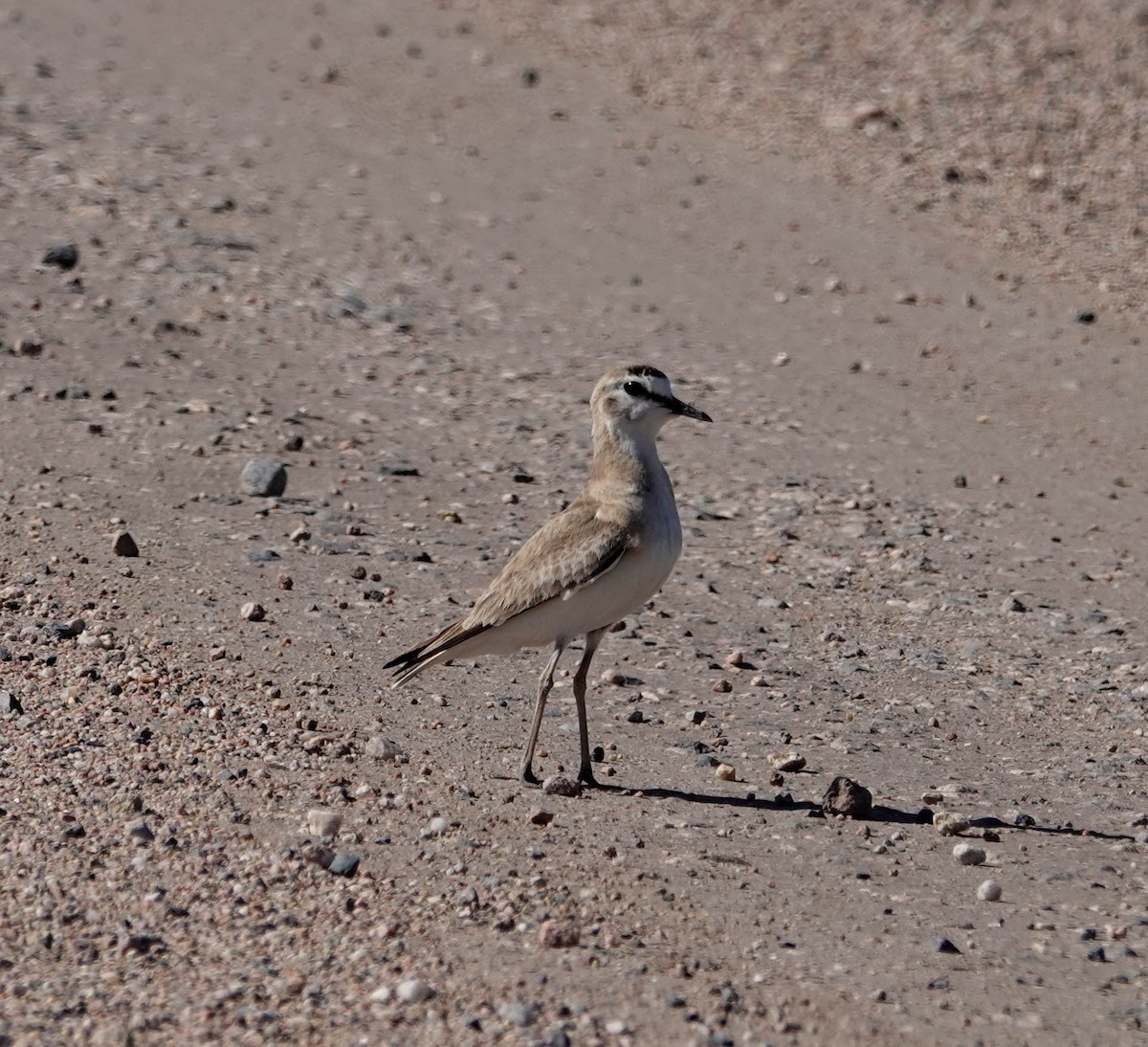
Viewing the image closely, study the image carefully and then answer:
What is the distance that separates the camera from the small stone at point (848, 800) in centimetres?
745

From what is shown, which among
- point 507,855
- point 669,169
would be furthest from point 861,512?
point 669,169

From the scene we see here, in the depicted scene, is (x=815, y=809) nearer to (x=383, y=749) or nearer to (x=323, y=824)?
(x=383, y=749)

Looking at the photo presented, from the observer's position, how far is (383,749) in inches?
305

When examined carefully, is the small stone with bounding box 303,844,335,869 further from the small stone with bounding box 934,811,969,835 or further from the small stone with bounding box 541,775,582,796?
the small stone with bounding box 934,811,969,835

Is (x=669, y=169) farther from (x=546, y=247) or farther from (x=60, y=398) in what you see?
(x=60, y=398)

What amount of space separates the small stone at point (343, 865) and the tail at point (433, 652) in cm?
123

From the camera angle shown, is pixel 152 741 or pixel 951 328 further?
pixel 951 328

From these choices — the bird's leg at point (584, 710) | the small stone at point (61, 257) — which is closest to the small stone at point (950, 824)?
the bird's leg at point (584, 710)

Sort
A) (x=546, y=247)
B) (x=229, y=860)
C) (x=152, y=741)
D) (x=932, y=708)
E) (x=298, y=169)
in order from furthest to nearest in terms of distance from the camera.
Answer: (x=298, y=169)
(x=546, y=247)
(x=932, y=708)
(x=152, y=741)
(x=229, y=860)

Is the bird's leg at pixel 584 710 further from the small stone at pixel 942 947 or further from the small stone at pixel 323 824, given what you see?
the small stone at pixel 942 947

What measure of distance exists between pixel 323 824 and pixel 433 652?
1.13 m

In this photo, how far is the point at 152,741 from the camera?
25.2ft

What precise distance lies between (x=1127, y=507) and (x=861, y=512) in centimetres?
202

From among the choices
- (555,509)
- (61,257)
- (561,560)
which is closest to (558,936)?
(561,560)
